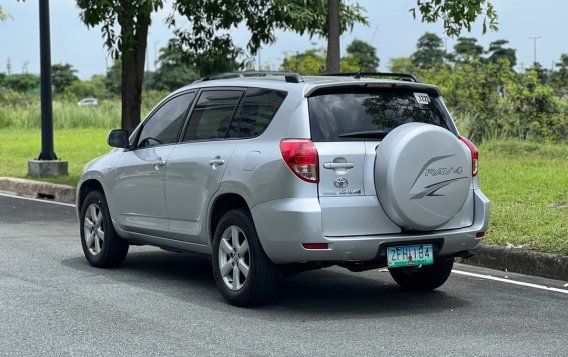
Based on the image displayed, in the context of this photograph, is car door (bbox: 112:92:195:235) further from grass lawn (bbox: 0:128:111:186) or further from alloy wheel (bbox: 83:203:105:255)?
grass lawn (bbox: 0:128:111:186)

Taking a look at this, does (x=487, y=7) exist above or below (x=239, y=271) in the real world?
above

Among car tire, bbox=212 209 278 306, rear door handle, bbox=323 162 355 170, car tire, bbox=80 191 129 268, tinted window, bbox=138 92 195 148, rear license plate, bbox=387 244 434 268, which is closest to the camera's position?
rear door handle, bbox=323 162 355 170

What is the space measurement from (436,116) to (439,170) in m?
0.77

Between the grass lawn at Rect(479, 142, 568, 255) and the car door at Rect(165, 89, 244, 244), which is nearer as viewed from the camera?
the car door at Rect(165, 89, 244, 244)

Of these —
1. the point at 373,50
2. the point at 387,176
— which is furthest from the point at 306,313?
the point at 373,50

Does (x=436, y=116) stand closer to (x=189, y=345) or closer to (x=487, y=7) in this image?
(x=189, y=345)

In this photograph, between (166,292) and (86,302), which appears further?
(166,292)

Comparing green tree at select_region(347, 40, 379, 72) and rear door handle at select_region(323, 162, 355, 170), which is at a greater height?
green tree at select_region(347, 40, 379, 72)

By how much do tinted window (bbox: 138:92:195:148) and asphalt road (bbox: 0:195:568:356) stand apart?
3.98ft

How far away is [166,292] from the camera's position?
8445 mm

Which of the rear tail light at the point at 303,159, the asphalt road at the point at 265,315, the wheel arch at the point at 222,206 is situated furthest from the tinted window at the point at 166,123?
the rear tail light at the point at 303,159

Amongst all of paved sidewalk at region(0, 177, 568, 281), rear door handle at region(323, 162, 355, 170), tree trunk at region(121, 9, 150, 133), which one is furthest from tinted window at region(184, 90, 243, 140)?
tree trunk at region(121, 9, 150, 133)

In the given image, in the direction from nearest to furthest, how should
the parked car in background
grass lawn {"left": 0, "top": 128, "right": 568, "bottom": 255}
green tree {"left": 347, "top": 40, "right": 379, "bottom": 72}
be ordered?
grass lawn {"left": 0, "top": 128, "right": 568, "bottom": 255}
the parked car in background
green tree {"left": 347, "top": 40, "right": 379, "bottom": 72}

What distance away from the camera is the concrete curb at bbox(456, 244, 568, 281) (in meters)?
9.16
